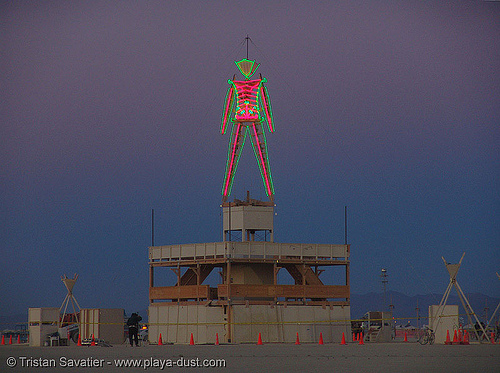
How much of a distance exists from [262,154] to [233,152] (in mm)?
1939

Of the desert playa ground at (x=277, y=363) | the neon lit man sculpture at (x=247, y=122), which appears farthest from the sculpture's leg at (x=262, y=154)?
the desert playa ground at (x=277, y=363)

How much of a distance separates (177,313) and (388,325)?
43.7 feet

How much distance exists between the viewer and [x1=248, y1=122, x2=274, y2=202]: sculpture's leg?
61.2m

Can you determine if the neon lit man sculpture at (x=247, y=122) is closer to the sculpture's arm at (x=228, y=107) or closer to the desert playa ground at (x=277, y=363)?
the sculpture's arm at (x=228, y=107)

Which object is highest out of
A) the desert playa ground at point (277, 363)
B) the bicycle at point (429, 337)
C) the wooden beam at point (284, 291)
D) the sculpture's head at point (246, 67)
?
the sculpture's head at point (246, 67)

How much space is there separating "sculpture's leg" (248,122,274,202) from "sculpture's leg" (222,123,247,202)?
67 cm

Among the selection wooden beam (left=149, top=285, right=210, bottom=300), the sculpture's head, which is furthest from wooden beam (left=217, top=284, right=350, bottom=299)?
the sculpture's head

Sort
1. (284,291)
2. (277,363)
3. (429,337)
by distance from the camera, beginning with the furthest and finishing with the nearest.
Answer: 1. (284,291)
2. (429,337)
3. (277,363)

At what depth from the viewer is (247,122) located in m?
61.2

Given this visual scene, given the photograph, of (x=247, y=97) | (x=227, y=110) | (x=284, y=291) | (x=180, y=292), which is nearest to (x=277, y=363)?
(x=284, y=291)

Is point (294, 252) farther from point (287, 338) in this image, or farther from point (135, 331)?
point (135, 331)

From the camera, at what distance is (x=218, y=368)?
923 inches

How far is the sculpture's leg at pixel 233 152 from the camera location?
61062 mm

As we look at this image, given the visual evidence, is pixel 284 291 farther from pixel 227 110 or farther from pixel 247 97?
pixel 247 97
